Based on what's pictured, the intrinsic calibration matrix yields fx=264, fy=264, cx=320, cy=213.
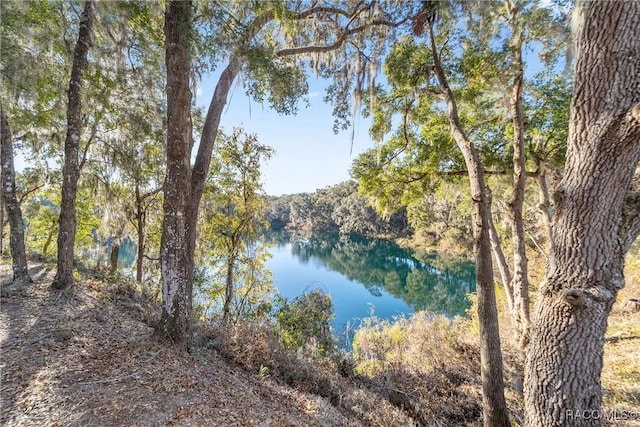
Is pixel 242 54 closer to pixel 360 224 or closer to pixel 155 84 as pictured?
pixel 155 84

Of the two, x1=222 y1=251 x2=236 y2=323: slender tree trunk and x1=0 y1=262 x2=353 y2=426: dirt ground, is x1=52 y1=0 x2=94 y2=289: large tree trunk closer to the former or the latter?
x1=0 y1=262 x2=353 y2=426: dirt ground

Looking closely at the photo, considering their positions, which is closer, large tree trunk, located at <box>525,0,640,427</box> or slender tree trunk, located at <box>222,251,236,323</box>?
large tree trunk, located at <box>525,0,640,427</box>

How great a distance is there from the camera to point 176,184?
10.5 ft

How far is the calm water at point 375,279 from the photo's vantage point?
51.3 feet

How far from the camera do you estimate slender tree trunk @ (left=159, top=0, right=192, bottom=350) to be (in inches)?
125

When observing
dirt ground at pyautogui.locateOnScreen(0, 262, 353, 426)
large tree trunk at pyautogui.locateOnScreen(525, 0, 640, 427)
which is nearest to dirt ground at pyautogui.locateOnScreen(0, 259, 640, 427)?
dirt ground at pyautogui.locateOnScreen(0, 262, 353, 426)

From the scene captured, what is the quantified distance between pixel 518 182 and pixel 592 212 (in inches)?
102

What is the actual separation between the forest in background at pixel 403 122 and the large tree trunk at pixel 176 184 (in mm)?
22

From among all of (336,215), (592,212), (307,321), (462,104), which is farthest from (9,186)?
(336,215)

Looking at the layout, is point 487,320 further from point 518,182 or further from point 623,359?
point 623,359

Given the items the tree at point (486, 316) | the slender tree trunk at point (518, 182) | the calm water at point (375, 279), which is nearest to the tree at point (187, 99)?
the tree at point (486, 316)

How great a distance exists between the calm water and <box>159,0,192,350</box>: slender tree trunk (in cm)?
573

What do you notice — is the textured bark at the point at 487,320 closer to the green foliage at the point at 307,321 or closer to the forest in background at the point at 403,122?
the forest in background at the point at 403,122

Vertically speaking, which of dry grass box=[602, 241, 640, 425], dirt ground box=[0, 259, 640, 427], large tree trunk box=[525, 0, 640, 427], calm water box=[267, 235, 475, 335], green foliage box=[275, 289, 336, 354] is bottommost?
calm water box=[267, 235, 475, 335]
